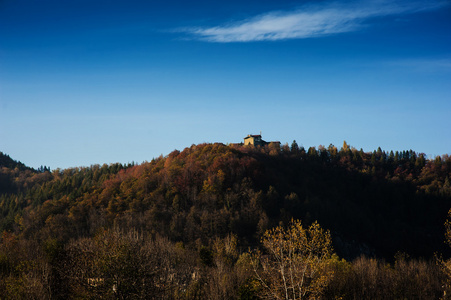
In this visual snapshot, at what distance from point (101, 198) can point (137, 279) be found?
119 m

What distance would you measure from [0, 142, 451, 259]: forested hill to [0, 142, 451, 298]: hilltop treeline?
0.42m

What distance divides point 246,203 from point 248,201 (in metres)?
1.68

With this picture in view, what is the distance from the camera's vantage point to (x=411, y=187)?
18112cm

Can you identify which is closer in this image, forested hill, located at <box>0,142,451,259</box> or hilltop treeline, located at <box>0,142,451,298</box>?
hilltop treeline, located at <box>0,142,451,298</box>

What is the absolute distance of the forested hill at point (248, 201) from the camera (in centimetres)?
12206

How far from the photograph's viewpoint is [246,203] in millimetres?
133750

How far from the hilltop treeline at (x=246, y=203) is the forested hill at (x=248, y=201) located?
421 millimetres

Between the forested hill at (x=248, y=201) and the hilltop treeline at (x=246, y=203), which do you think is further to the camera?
the forested hill at (x=248, y=201)

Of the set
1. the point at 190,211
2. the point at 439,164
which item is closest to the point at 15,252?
the point at 190,211

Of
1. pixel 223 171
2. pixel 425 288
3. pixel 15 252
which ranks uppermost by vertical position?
pixel 223 171

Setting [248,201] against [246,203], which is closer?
[246,203]

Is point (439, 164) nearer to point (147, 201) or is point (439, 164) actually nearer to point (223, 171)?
point (223, 171)

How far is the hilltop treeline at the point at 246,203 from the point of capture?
11975cm

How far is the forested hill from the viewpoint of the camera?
122062 millimetres
